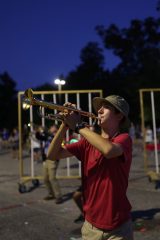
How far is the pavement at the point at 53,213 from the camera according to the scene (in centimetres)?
603

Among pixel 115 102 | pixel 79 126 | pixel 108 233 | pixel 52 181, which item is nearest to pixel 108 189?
pixel 108 233

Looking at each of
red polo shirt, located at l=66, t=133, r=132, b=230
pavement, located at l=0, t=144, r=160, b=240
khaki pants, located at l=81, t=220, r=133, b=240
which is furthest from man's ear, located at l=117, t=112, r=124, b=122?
pavement, located at l=0, t=144, r=160, b=240

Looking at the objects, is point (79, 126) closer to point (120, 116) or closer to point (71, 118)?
point (71, 118)

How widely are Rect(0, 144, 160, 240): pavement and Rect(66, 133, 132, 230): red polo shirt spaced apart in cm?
269

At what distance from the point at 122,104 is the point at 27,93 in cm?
79

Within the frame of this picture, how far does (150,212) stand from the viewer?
7.09m

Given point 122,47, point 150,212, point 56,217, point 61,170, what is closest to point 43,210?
point 56,217

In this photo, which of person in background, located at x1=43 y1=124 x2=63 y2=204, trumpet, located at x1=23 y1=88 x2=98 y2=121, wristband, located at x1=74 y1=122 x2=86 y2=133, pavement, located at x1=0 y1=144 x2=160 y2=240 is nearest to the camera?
wristband, located at x1=74 y1=122 x2=86 y2=133

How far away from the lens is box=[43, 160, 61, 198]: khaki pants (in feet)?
26.7

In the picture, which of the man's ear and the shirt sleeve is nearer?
the shirt sleeve

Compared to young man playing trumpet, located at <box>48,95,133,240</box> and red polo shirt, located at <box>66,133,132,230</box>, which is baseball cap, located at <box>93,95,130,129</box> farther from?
red polo shirt, located at <box>66,133,132,230</box>

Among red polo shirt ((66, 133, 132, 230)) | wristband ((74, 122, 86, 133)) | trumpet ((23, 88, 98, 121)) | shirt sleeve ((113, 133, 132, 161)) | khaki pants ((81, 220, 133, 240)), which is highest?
trumpet ((23, 88, 98, 121))

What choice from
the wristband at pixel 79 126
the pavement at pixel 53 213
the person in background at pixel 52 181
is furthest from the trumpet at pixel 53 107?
the person in background at pixel 52 181

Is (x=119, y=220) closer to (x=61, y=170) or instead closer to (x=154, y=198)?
(x=154, y=198)
